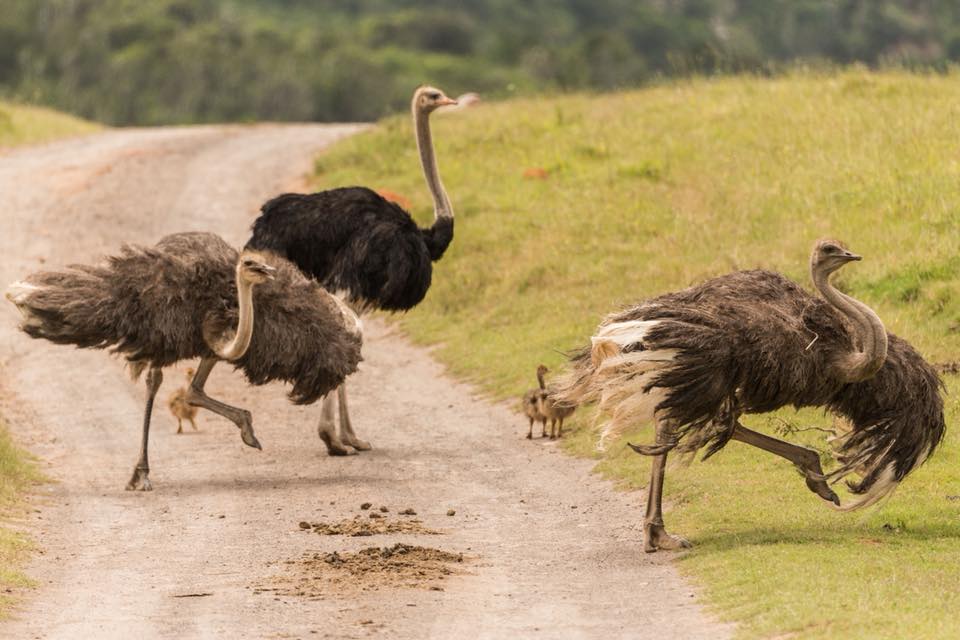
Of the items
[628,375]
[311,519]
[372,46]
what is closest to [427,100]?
[311,519]

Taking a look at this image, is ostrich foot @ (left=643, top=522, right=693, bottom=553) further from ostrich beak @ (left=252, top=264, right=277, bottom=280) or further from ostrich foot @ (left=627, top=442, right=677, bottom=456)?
ostrich beak @ (left=252, top=264, right=277, bottom=280)

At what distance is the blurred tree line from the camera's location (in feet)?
199

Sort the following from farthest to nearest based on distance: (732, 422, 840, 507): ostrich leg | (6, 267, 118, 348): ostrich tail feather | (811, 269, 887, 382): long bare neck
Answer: (6, 267, 118, 348): ostrich tail feather < (732, 422, 840, 507): ostrich leg < (811, 269, 887, 382): long bare neck

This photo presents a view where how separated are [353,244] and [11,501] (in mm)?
4053

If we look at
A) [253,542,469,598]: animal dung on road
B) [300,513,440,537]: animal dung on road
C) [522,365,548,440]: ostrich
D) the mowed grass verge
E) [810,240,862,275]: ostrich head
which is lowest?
the mowed grass verge

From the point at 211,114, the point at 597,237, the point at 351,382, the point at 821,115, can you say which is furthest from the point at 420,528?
the point at 211,114

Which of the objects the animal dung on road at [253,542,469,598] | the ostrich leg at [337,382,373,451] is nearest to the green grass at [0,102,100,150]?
the ostrich leg at [337,382,373,451]

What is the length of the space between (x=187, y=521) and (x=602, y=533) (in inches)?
112

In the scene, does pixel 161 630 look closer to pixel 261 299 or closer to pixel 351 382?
Answer: pixel 261 299

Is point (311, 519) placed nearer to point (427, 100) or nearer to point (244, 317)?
point (244, 317)

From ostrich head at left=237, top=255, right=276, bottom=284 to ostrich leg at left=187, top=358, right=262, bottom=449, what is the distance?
977 millimetres

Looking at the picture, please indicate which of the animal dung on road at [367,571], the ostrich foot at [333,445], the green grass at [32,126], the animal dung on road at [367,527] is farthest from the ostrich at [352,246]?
the green grass at [32,126]

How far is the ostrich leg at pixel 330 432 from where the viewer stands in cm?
1470

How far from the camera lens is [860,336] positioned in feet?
35.3
